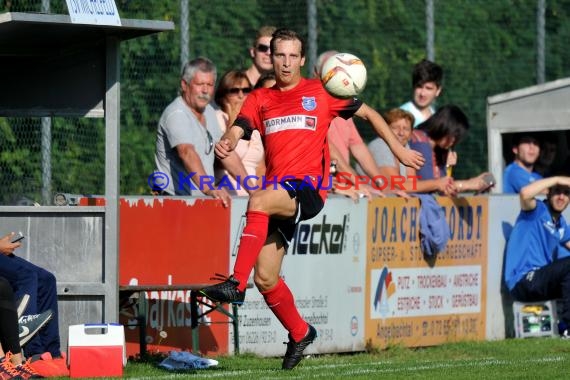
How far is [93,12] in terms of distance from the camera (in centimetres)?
923

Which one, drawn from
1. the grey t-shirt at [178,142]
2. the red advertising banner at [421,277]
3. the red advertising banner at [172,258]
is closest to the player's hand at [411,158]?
the red advertising banner at [172,258]

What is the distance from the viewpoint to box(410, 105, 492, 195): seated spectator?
13.2 meters

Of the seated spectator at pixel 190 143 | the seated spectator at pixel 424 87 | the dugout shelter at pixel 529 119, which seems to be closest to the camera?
the seated spectator at pixel 190 143

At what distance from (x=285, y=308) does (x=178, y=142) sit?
253 centimetres

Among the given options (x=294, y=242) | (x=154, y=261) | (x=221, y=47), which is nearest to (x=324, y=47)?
(x=221, y=47)

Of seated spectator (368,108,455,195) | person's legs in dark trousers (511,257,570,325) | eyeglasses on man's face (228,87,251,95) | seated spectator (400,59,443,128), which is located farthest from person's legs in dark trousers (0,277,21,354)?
person's legs in dark trousers (511,257,570,325)

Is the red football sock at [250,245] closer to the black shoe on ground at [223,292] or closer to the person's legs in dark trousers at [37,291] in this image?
the black shoe on ground at [223,292]

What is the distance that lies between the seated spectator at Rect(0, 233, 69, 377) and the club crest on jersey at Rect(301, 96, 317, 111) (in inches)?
85.6

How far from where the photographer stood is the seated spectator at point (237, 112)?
40.1 feet

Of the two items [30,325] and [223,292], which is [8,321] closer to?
[30,325]

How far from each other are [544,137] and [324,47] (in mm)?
2677

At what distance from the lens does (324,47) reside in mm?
15398

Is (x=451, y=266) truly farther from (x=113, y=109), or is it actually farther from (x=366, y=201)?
(x=113, y=109)

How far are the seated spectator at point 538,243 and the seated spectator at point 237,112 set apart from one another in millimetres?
2886
